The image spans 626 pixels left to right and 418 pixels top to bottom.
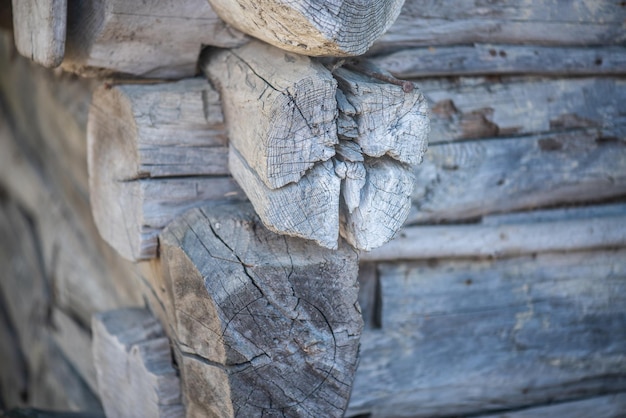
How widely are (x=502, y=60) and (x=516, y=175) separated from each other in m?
0.35

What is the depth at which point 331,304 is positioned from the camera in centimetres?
170

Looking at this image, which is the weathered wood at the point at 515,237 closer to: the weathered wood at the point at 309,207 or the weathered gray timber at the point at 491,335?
the weathered gray timber at the point at 491,335

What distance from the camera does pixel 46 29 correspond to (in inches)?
72.2

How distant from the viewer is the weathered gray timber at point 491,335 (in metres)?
2.35

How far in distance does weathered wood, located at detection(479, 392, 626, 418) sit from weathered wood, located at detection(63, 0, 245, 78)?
147 cm

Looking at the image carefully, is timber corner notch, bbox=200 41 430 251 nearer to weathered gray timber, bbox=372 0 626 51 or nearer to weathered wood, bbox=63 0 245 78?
weathered wood, bbox=63 0 245 78

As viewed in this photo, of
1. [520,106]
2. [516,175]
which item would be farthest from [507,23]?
[516,175]

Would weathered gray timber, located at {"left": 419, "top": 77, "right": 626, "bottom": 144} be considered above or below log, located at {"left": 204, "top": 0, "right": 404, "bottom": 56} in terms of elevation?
below

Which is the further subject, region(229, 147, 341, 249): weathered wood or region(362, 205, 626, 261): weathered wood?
region(362, 205, 626, 261): weathered wood

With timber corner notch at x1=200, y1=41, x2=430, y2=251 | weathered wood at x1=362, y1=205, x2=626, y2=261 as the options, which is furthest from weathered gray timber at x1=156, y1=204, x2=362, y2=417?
weathered wood at x1=362, y1=205, x2=626, y2=261

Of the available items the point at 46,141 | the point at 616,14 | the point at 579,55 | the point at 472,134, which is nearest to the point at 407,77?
the point at 472,134

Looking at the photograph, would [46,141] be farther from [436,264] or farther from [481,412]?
[481,412]

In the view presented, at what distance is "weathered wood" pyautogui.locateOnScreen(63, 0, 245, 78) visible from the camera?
6.03ft

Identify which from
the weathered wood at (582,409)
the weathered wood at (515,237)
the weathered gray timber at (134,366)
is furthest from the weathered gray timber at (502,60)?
the weathered wood at (582,409)
